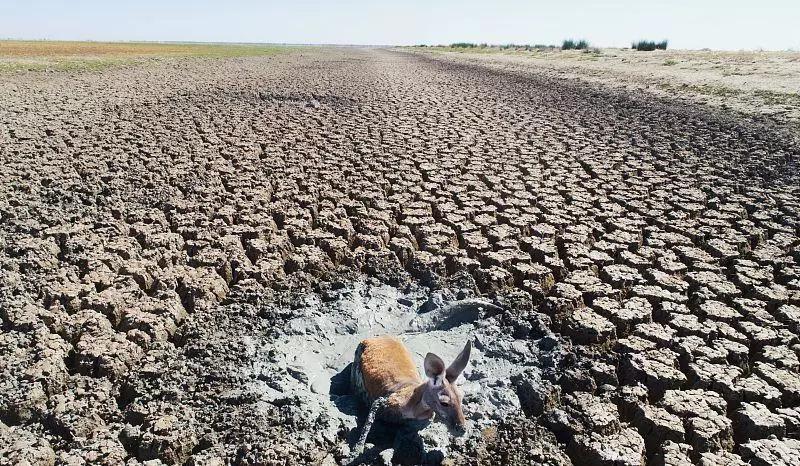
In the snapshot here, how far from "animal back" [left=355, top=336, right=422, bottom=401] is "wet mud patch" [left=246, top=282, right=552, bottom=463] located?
0.17 m

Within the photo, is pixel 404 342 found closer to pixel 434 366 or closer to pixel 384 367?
pixel 384 367

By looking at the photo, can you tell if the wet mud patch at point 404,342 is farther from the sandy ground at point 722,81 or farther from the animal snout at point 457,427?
the sandy ground at point 722,81

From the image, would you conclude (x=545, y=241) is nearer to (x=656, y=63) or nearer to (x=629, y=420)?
(x=629, y=420)

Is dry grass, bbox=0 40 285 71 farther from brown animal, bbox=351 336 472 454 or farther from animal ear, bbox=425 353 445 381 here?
animal ear, bbox=425 353 445 381

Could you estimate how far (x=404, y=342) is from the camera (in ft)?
11.5

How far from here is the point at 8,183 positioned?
5.93m

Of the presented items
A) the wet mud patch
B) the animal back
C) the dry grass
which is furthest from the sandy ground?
the dry grass

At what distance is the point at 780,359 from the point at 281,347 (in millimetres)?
3170

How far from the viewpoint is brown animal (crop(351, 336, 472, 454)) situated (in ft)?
8.13

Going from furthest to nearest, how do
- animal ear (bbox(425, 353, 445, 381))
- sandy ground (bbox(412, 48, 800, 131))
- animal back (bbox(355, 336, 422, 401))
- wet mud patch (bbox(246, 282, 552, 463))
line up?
sandy ground (bbox(412, 48, 800, 131)) → animal back (bbox(355, 336, 422, 401)) → wet mud patch (bbox(246, 282, 552, 463)) → animal ear (bbox(425, 353, 445, 381))

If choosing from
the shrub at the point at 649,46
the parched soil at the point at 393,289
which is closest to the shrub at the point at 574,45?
the shrub at the point at 649,46

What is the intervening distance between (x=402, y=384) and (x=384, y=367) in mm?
158

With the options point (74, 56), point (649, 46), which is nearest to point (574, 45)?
point (649, 46)

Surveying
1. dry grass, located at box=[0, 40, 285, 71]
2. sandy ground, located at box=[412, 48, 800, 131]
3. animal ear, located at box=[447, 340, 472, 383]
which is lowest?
animal ear, located at box=[447, 340, 472, 383]
